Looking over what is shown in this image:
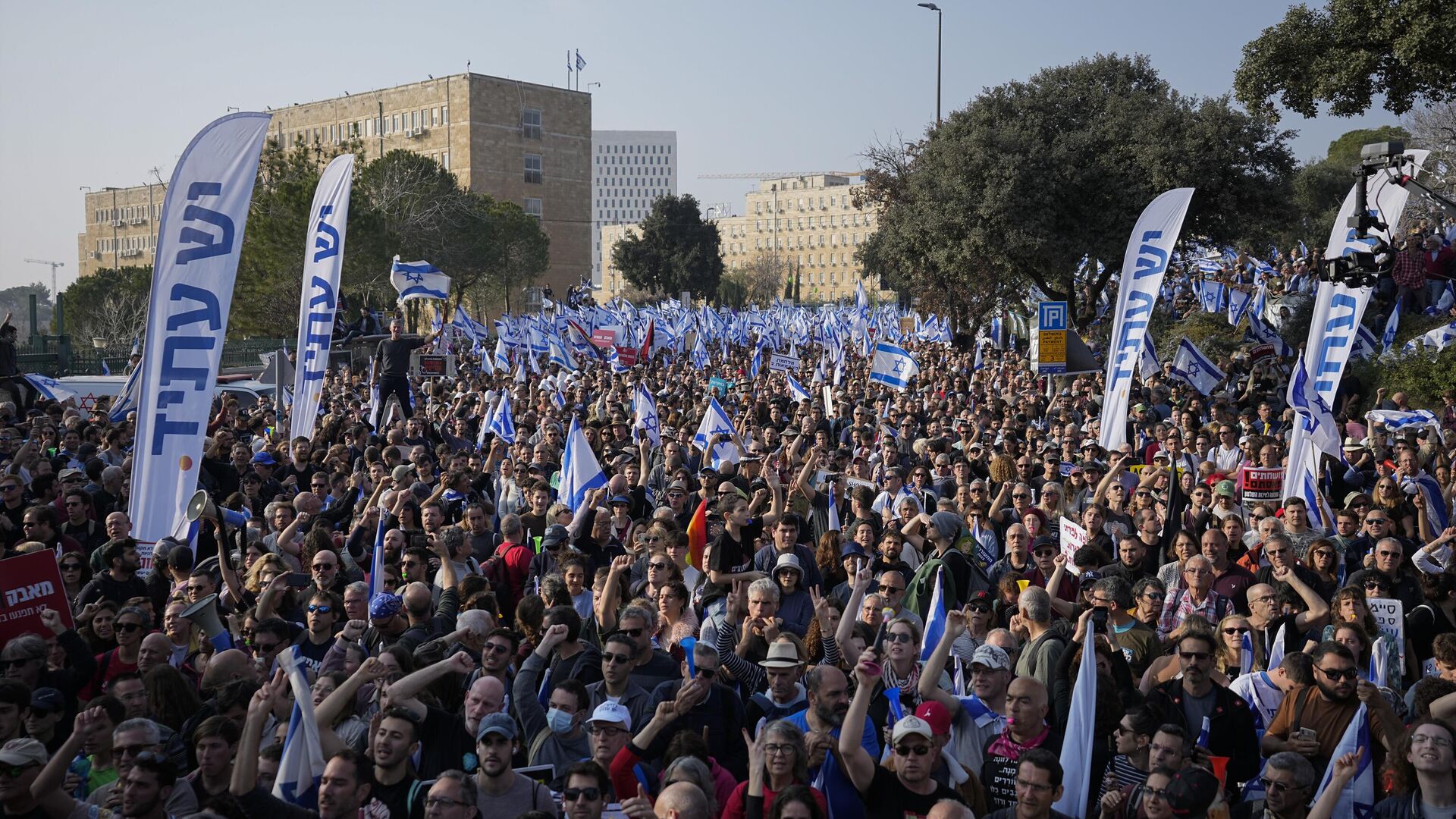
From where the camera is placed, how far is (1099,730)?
5.72 metres

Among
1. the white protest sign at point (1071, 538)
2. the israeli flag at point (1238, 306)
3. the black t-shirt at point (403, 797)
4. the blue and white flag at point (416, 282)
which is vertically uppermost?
the blue and white flag at point (416, 282)

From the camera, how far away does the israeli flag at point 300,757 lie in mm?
5164

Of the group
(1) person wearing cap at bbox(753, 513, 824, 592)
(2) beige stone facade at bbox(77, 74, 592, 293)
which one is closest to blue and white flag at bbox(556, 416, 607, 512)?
(1) person wearing cap at bbox(753, 513, 824, 592)

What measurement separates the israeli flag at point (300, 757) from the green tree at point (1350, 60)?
1667cm

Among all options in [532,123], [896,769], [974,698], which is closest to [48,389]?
[974,698]

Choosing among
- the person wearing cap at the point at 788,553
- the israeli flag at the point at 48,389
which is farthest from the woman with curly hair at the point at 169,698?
the israeli flag at the point at 48,389

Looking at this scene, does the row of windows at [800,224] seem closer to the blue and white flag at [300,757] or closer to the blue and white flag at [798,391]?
the blue and white flag at [798,391]

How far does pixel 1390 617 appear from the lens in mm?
6785

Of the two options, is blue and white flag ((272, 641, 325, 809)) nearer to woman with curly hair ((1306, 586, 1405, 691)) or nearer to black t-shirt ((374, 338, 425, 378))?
woman with curly hair ((1306, 586, 1405, 691))

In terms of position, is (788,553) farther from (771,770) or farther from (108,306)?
(108,306)

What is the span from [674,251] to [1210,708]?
83.3 m

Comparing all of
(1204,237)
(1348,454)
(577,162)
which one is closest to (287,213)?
(1204,237)

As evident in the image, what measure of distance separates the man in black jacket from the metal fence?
20.6 meters

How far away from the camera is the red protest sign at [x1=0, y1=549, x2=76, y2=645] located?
22.9ft
